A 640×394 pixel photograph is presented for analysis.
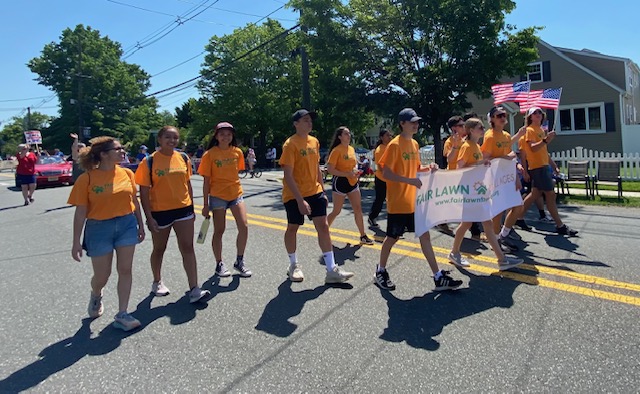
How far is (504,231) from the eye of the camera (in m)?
6.14

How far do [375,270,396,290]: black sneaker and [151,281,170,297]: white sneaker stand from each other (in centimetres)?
225

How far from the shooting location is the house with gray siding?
2303 cm

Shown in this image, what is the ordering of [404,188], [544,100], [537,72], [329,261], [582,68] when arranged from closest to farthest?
[404,188] → [329,261] → [544,100] → [582,68] → [537,72]

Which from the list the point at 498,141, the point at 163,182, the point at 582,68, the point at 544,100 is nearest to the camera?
the point at 163,182

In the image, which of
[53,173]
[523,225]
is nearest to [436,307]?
[523,225]

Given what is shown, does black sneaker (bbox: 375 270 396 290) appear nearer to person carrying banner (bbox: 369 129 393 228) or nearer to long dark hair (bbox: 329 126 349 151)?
long dark hair (bbox: 329 126 349 151)

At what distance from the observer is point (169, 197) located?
14.1 feet

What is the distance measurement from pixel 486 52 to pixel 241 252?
33.9ft

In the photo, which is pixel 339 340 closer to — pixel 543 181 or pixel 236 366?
pixel 236 366

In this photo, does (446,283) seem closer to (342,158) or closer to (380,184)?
(342,158)

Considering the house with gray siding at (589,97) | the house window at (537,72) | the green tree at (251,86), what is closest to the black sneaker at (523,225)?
the house with gray siding at (589,97)

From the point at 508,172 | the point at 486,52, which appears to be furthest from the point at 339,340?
the point at 486,52

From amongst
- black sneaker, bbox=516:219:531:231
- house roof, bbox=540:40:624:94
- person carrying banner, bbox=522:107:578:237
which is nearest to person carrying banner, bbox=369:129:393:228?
person carrying banner, bbox=522:107:578:237

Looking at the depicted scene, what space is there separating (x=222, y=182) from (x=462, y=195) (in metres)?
2.74
